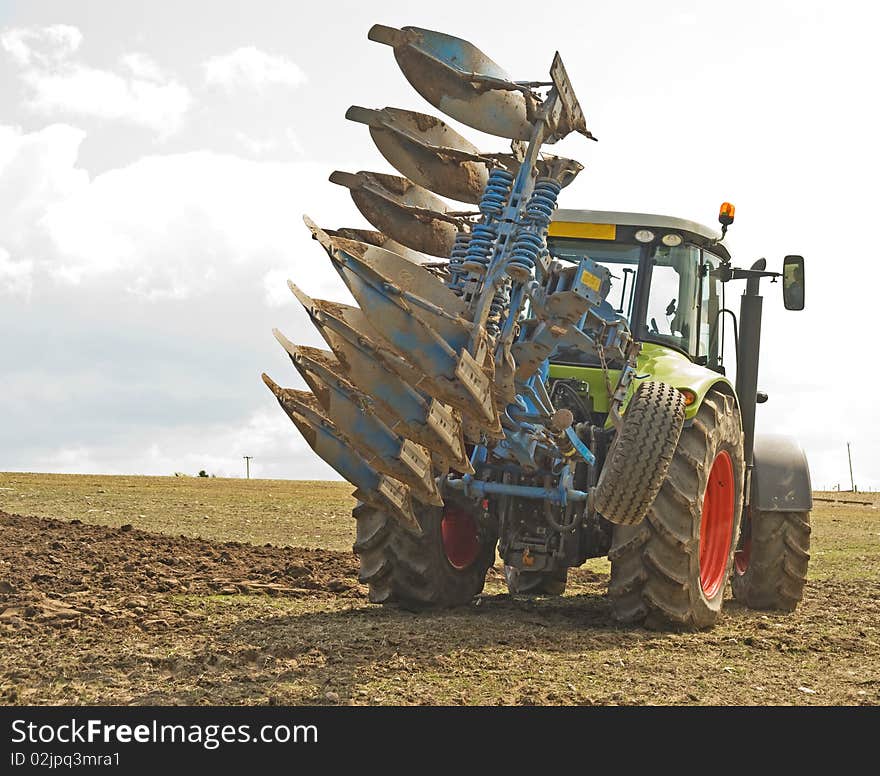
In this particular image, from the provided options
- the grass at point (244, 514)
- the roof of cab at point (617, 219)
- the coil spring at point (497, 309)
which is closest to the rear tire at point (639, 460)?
the coil spring at point (497, 309)

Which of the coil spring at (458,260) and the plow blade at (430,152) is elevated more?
the plow blade at (430,152)

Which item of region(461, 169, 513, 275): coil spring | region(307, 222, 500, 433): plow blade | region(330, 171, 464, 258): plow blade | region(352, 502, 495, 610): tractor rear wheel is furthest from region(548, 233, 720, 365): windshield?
region(307, 222, 500, 433): plow blade

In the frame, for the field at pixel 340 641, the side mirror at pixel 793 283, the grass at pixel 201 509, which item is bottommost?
the field at pixel 340 641

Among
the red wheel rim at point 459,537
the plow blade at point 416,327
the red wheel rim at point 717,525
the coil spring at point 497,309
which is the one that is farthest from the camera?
the red wheel rim at point 459,537

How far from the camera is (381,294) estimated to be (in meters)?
6.45

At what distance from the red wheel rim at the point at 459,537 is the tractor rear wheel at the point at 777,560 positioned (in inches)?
101

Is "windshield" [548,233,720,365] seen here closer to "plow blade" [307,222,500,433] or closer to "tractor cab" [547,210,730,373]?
"tractor cab" [547,210,730,373]

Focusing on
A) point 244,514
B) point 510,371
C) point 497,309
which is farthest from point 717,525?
point 244,514

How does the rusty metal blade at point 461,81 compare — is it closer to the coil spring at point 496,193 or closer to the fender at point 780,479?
the coil spring at point 496,193

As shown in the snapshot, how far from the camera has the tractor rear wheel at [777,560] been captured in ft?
33.8

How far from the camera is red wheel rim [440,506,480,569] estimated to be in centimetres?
921

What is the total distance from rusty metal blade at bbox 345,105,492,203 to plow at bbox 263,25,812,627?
1 centimetres

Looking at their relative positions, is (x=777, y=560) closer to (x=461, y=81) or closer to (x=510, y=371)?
(x=510, y=371)
